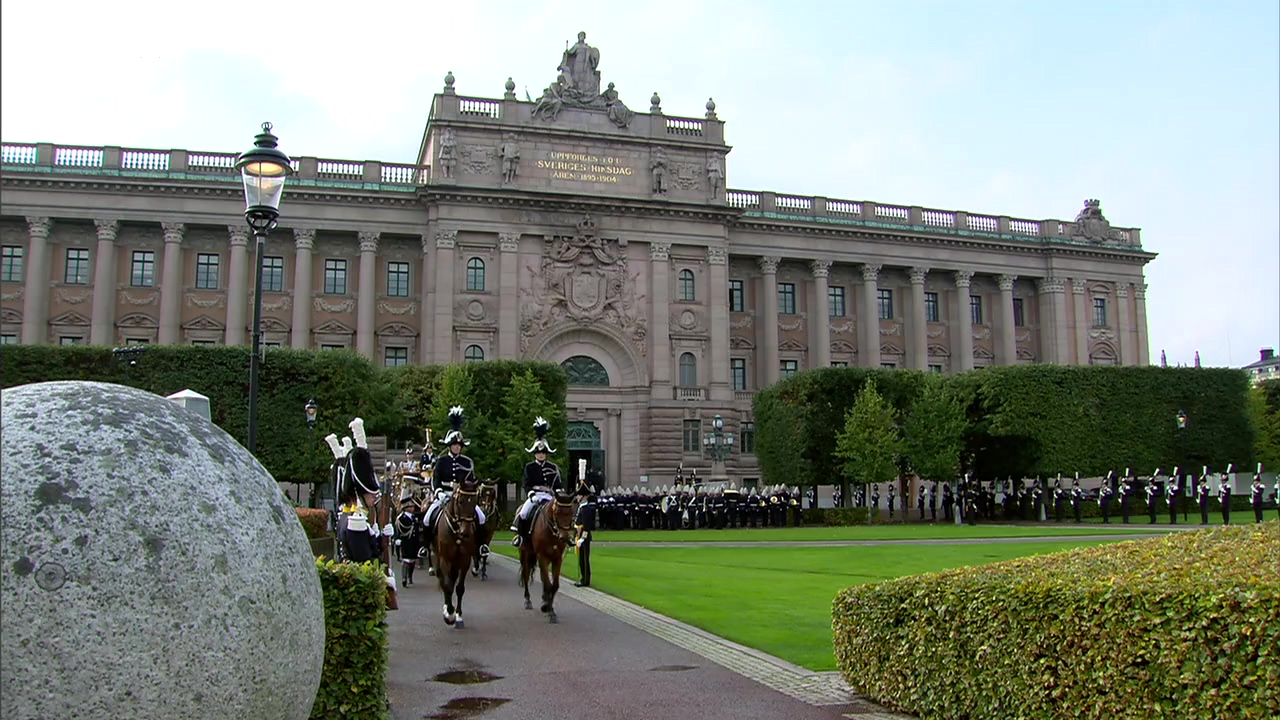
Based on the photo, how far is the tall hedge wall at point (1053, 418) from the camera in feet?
187

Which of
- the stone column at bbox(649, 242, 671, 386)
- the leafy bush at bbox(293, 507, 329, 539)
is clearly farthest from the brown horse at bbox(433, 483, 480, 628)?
the stone column at bbox(649, 242, 671, 386)

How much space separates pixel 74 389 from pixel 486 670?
7.93 meters

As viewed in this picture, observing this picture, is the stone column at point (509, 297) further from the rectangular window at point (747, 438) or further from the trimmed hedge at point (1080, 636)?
the trimmed hedge at point (1080, 636)

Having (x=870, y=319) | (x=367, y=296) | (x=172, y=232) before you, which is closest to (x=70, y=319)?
(x=172, y=232)

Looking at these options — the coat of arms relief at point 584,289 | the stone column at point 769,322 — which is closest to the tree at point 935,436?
the stone column at point 769,322

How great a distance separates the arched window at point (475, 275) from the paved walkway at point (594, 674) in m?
49.5

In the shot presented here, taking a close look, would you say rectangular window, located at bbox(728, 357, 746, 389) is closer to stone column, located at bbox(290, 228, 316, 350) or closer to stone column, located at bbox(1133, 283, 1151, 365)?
stone column, located at bbox(290, 228, 316, 350)

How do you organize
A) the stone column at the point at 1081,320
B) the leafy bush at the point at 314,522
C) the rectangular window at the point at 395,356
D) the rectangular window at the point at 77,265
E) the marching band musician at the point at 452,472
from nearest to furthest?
1. the marching band musician at the point at 452,472
2. the leafy bush at the point at 314,522
3. the rectangular window at the point at 77,265
4. the rectangular window at the point at 395,356
5. the stone column at the point at 1081,320

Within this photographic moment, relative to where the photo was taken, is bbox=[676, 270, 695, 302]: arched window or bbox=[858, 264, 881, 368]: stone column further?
bbox=[858, 264, 881, 368]: stone column

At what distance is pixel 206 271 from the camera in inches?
2623

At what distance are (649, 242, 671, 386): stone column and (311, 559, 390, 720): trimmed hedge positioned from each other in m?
57.9

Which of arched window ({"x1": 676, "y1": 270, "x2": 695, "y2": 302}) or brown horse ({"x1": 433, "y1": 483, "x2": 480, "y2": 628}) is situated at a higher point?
arched window ({"x1": 676, "y1": 270, "x2": 695, "y2": 302})

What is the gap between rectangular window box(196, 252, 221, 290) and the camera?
6631cm

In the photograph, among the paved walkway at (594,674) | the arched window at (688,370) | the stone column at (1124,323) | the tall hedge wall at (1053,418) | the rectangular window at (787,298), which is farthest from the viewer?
the stone column at (1124,323)
